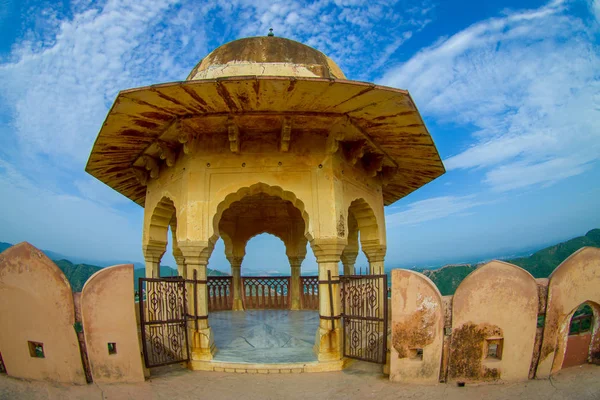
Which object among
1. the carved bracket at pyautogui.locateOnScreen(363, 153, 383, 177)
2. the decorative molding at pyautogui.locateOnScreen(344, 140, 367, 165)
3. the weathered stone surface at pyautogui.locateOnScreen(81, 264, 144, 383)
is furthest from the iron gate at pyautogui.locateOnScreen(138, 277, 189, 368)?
the carved bracket at pyautogui.locateOnScreen(363, 153, 383, 177)

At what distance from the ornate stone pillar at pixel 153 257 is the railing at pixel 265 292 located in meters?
4.77

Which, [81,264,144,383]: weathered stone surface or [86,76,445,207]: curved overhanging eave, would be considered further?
[86,76,445,207]: curved overhanging eave

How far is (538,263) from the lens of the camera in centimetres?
1479

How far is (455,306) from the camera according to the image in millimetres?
5230

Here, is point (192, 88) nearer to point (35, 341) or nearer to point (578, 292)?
point (35, 341)

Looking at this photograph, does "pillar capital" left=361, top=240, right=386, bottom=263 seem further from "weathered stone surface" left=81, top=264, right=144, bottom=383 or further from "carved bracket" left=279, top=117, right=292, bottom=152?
"weathered stone surface" left=81, top=264, right=144, bottom=383

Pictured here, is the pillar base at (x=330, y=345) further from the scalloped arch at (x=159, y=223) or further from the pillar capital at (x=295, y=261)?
the pillar capital at (x=295, y=261)

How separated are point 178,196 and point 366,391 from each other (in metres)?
4.79

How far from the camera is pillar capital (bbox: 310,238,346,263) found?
666 cm

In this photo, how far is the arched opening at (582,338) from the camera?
5.57 m

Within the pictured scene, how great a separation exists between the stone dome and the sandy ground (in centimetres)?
533

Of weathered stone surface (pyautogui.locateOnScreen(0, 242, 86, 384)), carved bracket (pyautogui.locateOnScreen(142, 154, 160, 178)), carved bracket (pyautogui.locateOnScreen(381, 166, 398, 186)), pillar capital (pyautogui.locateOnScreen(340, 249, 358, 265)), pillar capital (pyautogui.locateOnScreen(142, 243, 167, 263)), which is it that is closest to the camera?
weathered stone surface (pyautogui.locateOnScreen(0, 242, 86, 384))

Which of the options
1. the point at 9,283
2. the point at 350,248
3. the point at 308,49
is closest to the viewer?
the point at 9,283

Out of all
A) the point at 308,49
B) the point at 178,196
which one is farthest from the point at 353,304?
the point at 308,49
